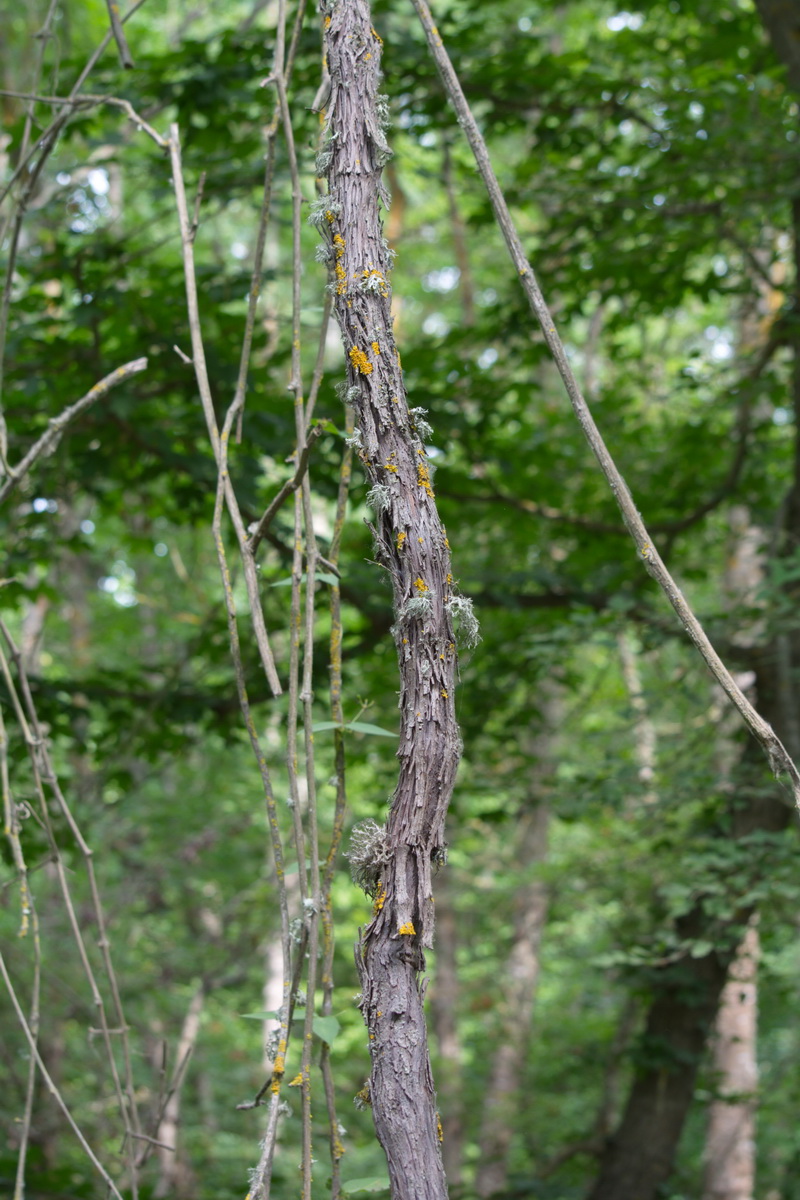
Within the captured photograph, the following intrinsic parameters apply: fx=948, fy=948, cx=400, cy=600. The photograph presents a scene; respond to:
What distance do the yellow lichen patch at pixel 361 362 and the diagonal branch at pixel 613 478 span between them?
19 cm

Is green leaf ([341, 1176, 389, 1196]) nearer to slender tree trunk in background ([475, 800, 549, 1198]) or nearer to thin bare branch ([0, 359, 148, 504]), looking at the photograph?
thin bare branch ([0, 359, 148, 504])

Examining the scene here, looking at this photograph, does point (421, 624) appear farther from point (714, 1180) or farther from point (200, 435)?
point (714, 1180)

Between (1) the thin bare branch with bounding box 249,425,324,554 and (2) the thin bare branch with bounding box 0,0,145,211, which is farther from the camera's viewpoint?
(2) the thin bare branch with bounding box 0,0,145,211

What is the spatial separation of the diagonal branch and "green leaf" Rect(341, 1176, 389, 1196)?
590 mm

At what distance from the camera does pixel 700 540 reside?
6301 millimetres

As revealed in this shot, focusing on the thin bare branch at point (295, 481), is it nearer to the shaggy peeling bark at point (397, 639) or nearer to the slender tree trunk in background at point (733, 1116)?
the shaggy peeling bark at point (397, 639)

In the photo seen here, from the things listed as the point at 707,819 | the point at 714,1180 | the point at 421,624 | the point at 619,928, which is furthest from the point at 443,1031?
the point at 421,624

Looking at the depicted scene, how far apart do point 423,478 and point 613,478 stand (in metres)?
0.21

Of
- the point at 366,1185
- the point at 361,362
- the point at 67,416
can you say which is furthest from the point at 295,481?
the point at 366,1185

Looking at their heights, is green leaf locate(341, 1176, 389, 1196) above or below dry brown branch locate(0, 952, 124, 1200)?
below

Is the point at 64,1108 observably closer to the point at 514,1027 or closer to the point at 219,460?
the point at 219,460

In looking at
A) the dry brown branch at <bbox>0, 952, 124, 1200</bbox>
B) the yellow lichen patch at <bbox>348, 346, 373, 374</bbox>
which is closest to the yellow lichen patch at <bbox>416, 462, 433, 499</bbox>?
the yellow lichen patch at <bbox>348, 346, 373, 374</bbox>

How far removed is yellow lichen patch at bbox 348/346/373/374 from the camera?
1051 mm

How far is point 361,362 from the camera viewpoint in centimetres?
105
